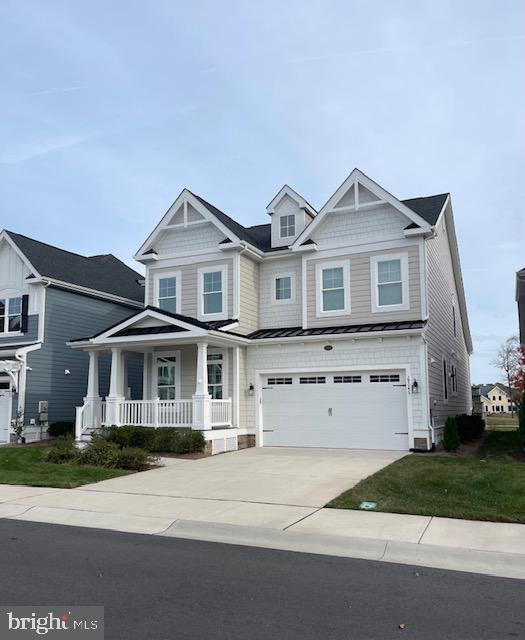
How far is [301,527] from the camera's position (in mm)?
7953

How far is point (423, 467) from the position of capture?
12.3 m

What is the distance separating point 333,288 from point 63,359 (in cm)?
1062

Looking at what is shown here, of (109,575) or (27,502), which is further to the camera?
(27,502)

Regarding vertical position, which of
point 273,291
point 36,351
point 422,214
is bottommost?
point 36,351

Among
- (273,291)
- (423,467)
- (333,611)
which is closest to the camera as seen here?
(333,611)

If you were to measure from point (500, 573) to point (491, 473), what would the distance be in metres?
5.20

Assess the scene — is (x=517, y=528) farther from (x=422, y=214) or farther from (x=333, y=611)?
Result: (x=422, y=214)

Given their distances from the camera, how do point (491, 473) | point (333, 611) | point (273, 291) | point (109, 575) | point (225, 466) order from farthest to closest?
point (273, 291)
point (225, 466)
point (491, 473)
point (109, 575)
point (333, 611)

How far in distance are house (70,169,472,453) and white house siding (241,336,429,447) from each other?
32 mm

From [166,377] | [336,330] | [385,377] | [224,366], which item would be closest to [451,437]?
[385,377]

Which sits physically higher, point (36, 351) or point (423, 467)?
point (36, 351)

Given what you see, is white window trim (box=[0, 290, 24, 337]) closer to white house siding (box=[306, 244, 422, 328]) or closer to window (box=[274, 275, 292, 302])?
window (box=[274, 275, 292, 302])

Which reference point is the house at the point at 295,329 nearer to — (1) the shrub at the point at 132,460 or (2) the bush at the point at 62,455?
(1) the shrub at the point at 132,460

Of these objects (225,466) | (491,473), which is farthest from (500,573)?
(225,466)
